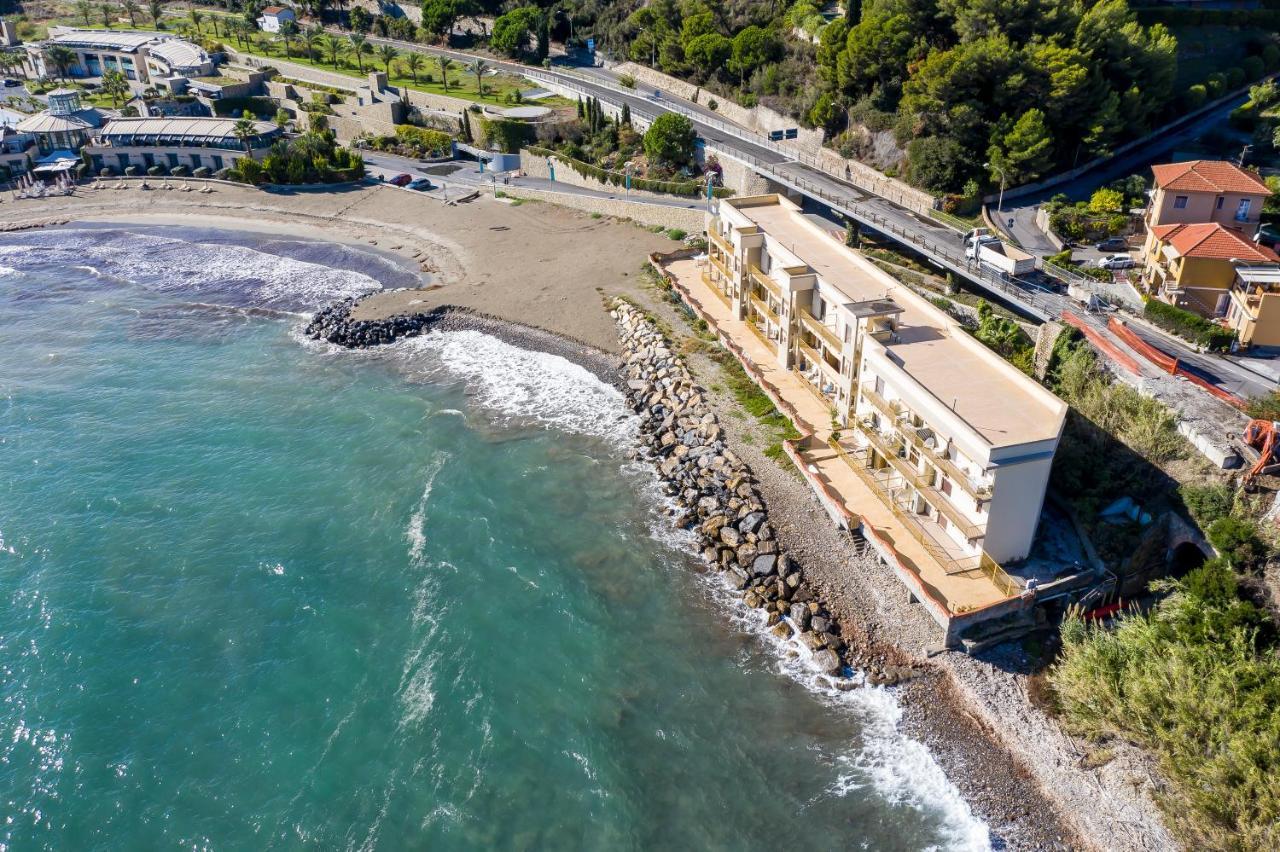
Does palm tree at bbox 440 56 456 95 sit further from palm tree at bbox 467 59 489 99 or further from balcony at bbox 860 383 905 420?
balcony at bbox 860 383 905 420

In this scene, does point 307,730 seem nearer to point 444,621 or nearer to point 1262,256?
point 444,621

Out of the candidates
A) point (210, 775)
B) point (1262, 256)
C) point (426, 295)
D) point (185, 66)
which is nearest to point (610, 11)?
point (185, 66)

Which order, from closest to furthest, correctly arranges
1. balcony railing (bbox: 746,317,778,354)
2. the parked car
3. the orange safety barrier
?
the orange safety barrier < the parked car < balcony railing (bbox: 746,317,778,354)

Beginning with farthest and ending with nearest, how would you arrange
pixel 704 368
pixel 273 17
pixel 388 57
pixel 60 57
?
pixel 273 17, pixel 60 57, pixel 388 57, pixel 704 368

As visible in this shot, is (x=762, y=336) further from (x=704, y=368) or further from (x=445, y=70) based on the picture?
(x=445, y=70)

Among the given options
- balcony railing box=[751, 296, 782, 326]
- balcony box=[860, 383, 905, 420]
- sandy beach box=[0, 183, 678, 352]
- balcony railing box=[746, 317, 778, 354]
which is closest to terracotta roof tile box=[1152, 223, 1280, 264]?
balcony box=[860, 383, 905, 420]

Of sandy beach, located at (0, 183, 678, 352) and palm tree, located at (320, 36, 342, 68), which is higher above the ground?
palm tree, located at (320, 36, 342, 68)

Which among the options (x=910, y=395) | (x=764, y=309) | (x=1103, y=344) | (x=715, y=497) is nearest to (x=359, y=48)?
(x=764, y=309)

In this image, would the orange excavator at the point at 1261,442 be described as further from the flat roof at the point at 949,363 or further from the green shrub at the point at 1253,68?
the green shrub at the point at 1253,68
